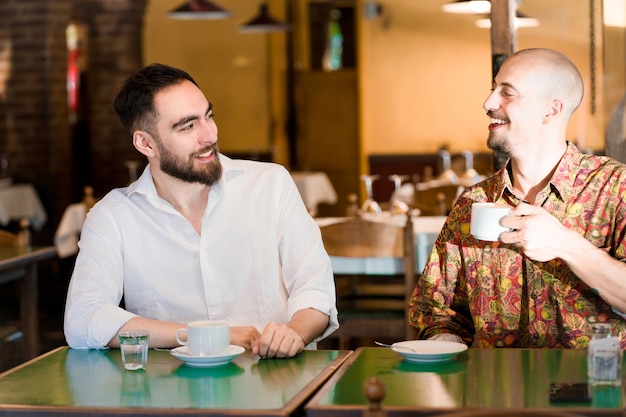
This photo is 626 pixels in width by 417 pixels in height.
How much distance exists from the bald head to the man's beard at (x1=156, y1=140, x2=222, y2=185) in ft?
2.72

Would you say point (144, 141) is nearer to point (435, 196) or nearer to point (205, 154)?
point (205, 154)

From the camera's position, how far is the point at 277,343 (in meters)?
2.33

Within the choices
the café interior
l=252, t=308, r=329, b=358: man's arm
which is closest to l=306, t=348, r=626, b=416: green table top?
l=252, t=308, r=329, b=358: man's arm

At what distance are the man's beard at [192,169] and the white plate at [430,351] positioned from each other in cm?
77

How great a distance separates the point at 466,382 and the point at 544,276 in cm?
73

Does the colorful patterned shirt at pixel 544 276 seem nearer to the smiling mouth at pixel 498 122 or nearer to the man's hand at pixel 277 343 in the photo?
the smiling mouth at pixel 498 122

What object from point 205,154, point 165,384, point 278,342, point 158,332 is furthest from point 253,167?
point 165,384

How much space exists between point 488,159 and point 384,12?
181 centimetres

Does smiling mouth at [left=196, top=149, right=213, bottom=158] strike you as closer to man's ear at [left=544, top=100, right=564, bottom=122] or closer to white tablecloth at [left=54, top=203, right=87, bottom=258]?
man's ear at [left=544, top=100, right=564, bottom=122]

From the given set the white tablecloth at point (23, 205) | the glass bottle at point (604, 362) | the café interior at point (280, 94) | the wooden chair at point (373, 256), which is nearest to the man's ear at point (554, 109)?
the glass bottle at point (604, 362)

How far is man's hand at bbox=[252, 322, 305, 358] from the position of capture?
7.64 feet

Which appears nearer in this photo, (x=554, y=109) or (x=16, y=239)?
(x=554, y=109)

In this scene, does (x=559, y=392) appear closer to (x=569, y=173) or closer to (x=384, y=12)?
(x=569, y=173)

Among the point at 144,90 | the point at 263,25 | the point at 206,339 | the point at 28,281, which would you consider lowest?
the point at 28,281
